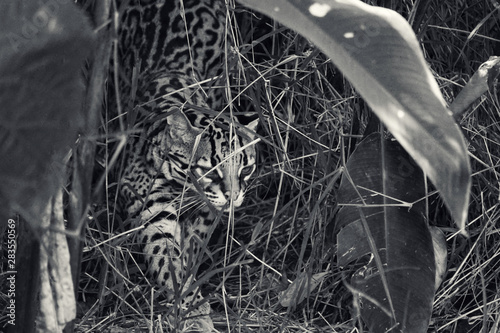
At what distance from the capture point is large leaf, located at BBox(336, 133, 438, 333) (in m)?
1.40

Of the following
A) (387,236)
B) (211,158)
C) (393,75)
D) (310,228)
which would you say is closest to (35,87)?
(393,75)

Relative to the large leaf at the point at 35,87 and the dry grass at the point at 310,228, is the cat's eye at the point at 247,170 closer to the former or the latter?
the dry grass at the point at 310,228

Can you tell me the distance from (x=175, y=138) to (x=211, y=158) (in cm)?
14

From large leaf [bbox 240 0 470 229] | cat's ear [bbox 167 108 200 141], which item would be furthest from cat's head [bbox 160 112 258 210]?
large leaf [bbox 240 0 470 229]

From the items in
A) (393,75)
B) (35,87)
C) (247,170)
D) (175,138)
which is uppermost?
(35,87)

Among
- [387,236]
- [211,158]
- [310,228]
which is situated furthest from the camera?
[211,158]

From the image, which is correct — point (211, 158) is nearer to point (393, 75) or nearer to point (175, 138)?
point (175, 138)

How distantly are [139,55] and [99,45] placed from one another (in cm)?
160

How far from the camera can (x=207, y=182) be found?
7.32 feet

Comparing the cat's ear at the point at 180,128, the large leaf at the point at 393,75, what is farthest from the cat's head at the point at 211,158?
the large leaf at the point at 393,75

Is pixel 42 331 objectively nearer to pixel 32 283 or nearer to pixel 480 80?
pixel 32 283

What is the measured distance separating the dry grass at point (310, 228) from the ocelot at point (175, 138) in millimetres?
78

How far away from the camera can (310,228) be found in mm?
1802

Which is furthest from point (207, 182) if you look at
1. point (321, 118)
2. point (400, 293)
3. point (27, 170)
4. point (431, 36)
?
point (27, 170)
